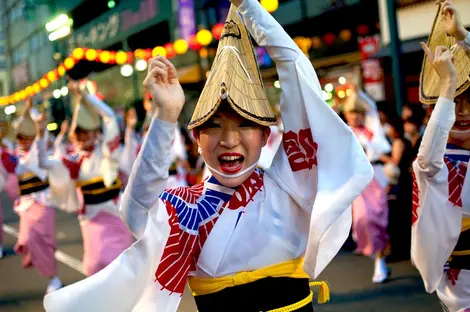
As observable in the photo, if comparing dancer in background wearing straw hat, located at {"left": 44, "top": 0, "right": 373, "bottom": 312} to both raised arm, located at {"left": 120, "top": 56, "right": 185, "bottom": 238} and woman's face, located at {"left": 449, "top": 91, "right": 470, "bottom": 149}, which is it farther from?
woman's face, located at {"left": 449, "top": 91, "right": 470, "bottom": 149}

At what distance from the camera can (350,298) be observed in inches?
230

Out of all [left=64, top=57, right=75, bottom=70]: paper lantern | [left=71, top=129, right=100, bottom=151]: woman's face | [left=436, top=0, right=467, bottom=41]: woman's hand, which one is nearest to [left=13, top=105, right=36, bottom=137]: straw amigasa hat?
[left=71, top=129, right=100, bottom=151]: woman's face

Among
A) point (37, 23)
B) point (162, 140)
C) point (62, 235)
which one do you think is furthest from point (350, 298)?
point (37, 23)

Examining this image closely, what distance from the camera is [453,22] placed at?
3.00 meters

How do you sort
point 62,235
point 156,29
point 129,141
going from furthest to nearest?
point 156,29, point 62,235, point 129,141

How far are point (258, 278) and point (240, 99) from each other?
2.39ft

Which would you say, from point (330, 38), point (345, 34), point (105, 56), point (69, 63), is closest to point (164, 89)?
point (345, 34)

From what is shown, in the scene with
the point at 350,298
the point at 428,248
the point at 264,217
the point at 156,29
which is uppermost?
the point at 156,29

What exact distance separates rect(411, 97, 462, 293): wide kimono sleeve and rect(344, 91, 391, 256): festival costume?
A: 3591mm

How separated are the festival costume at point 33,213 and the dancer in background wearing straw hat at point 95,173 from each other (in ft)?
3.76

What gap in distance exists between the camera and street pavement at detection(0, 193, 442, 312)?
5578mm

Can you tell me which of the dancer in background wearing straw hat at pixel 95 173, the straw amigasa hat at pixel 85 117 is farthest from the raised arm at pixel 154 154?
the straw amigasa hat at pixel 85 117

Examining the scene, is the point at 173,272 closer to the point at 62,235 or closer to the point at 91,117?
the point at 91,117

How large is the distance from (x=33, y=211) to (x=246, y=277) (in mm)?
5660
